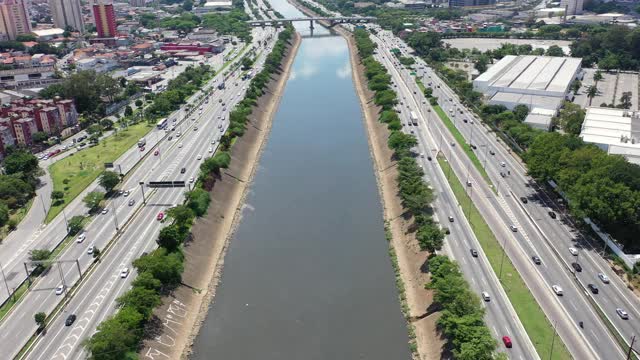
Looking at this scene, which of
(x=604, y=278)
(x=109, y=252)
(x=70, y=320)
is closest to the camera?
(x=70, y=320)

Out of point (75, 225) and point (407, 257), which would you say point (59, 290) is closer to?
point (75, 225)

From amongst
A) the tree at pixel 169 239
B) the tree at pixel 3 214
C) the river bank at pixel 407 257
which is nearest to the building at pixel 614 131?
the river bank at pixel 407 257

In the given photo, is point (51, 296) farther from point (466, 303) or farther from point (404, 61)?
point (404, 61)

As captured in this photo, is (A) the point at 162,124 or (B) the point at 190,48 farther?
(B) the point at 190,48

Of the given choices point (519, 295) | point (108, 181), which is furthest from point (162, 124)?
point (519, 295)

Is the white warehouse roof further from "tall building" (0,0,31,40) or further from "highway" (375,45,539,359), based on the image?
"tall building" (0,0,31,40)

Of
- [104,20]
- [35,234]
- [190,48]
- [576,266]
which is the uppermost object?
[104,20]
